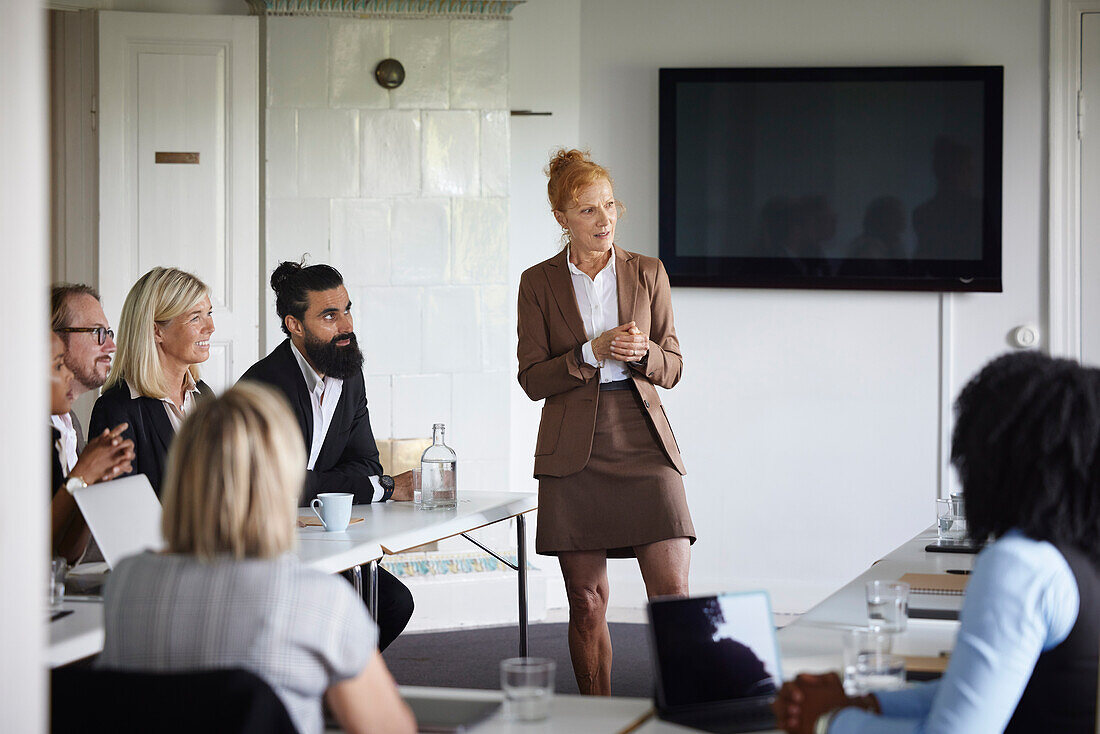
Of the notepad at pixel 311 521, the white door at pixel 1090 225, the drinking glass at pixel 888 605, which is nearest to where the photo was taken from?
the drinking glass at pixel 888 605

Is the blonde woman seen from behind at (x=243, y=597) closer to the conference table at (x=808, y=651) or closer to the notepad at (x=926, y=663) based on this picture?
the conference table at (x=808, y=651)

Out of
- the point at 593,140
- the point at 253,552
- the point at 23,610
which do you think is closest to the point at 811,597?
the point at 593,140

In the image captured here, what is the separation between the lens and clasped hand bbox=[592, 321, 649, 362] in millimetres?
2963

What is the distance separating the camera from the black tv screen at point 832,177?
482cm

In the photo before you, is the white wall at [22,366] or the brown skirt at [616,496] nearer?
the white wall at [22,366]

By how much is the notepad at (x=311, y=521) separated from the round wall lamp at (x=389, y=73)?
7.50 ft

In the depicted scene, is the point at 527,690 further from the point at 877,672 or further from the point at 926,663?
the point at 926,663

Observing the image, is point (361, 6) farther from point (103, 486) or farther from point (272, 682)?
point (272, 682)

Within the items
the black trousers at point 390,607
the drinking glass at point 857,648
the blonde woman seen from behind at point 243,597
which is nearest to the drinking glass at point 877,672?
the drinking glass at point 857,648

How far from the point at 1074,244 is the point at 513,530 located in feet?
8.50

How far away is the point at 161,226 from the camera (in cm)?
470

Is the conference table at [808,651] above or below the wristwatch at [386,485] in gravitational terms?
below

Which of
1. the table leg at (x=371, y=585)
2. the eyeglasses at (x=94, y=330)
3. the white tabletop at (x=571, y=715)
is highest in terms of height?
the eyeglasses at (x=94, y=330)

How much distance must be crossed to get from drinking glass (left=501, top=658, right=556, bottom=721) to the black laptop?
0.14 m
